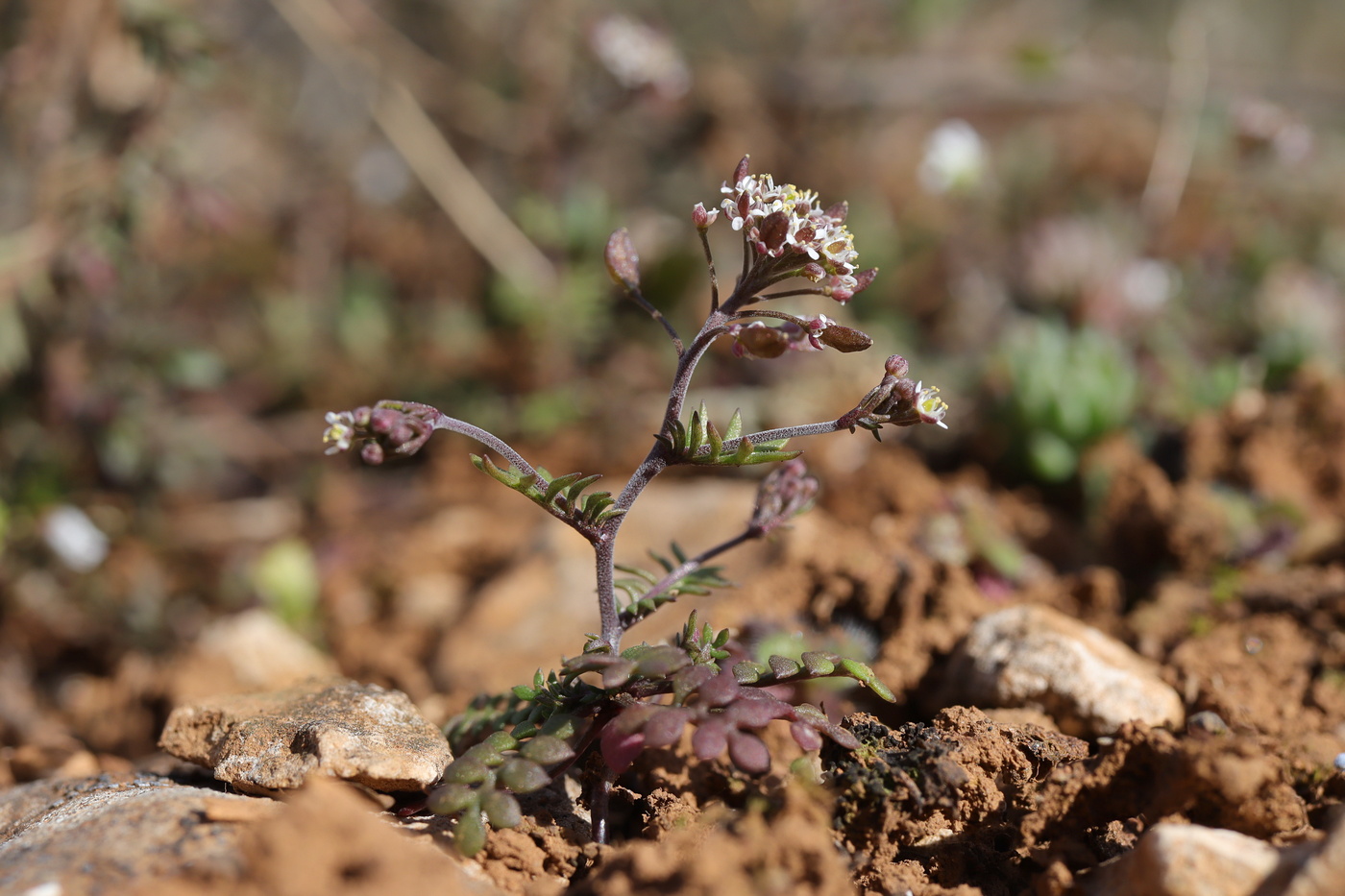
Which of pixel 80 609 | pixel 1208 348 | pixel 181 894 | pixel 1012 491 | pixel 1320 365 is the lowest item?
pixel 181 894

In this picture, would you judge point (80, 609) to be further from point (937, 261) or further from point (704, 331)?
point (937, 261)

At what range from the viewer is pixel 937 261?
602 centimetres

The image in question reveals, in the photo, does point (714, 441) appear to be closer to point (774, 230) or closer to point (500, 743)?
point (774, 230)

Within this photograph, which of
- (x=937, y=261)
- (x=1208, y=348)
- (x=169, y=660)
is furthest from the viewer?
(x=937, y=261)

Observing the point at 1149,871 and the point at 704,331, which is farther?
the point at 704,331

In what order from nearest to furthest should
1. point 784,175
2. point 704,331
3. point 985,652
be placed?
point 704,331, point 985,652, point 784,175

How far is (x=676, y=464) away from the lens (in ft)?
6.51

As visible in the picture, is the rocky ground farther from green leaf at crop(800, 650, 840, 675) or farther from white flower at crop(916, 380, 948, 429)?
white flower at crop(916, 380, 948, 429)

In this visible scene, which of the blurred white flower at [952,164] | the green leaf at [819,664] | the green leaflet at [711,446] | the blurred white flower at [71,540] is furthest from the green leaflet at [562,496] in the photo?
the blurred white flower at [952,164]

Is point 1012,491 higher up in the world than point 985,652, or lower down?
higher up

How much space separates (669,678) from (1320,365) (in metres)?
3.76

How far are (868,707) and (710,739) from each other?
1154 millimetres

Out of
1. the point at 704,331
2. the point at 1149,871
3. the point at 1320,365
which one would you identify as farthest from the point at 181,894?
the point at 1320,365

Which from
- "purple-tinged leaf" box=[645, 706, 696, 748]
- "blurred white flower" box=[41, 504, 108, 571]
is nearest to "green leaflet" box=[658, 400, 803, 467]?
"purple-tinged leaf" box=[645, 706, 696, 748]
